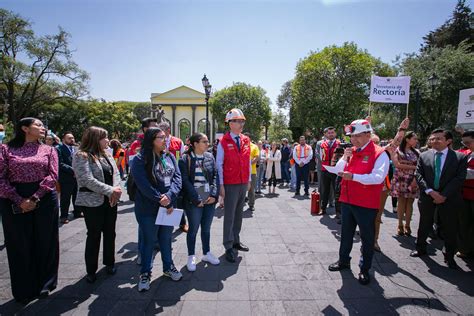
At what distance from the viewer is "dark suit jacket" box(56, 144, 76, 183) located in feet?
19.9

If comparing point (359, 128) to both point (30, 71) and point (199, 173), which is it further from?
point (30, 71)

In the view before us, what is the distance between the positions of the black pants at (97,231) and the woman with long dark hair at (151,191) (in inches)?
21.4

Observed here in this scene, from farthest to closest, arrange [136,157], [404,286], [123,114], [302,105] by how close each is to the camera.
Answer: [123,114]
[302,105]
[404,286]
[136,157]

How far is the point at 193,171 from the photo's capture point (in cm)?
385

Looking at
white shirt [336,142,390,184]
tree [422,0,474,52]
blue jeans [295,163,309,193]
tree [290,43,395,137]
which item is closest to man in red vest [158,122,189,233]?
white shirt [336,142,390,184]

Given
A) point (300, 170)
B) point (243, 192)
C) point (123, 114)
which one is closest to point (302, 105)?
point (300, 170)

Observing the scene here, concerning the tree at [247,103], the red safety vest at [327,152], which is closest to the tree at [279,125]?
the tree at [247,103]

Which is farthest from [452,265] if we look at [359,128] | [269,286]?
[269,286]

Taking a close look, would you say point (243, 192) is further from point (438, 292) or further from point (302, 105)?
point (302, 105)

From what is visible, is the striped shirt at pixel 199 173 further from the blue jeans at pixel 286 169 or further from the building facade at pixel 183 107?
the building facade at pixel 183 107

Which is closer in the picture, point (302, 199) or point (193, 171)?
point (193, 171)

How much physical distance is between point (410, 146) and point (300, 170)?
4962 mm

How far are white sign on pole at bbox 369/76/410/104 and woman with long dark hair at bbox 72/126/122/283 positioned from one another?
5.55 metres

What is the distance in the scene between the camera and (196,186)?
389cm
